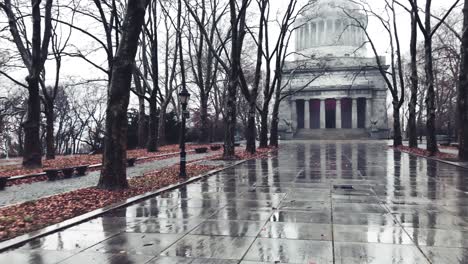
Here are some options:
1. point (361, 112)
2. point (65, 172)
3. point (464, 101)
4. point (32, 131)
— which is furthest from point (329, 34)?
point (65, 172)

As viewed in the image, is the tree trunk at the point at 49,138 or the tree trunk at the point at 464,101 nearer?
the tree trunk at the point at 464,101

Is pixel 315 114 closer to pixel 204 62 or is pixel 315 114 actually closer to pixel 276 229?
pixel 204 62

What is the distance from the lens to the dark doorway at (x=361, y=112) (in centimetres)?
7188

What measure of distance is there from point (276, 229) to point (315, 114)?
6992 cm

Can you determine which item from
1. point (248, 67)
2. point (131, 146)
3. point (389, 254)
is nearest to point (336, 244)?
point (389, 254)

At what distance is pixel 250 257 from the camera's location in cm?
538

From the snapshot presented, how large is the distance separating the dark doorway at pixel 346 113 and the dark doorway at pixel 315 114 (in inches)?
163

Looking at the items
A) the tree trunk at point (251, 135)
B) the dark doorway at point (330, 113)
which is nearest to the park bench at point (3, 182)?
the tree trunk at point (251, 135)

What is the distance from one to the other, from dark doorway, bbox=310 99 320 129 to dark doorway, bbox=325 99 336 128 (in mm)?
1607

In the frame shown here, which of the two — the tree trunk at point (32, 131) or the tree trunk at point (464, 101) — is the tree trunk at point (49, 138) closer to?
the tree trunk at point (32, 131)

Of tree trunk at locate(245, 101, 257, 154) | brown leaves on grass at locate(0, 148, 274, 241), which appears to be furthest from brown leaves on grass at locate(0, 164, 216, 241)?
tree trunk at locate(245, 101, 257, 154)

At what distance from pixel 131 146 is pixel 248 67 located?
795 inches

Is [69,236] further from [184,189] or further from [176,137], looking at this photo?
[176,137]

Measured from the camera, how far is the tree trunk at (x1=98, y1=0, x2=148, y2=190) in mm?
11008
